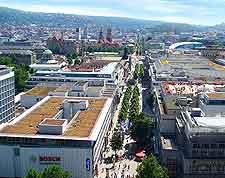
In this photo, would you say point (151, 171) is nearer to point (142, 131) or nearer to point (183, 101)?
point (142, 131)

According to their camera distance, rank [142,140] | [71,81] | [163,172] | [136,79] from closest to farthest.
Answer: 1. [163,172]
2. [142,140]
3. [71,81]
4. [136,79]

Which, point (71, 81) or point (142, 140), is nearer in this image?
point (142, 140)

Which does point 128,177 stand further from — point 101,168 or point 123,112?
point 123,112

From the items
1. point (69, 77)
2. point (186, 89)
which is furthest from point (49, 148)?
point (69, 77)

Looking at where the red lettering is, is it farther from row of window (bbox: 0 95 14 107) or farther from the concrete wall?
row of window (bbox: 0 95 14 107)

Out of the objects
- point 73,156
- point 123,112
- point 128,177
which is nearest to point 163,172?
point 128,177

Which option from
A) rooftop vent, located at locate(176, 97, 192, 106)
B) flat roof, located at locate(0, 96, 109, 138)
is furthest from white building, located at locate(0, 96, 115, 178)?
rooftop vent, located at locate(176, 97, 192, 106)
